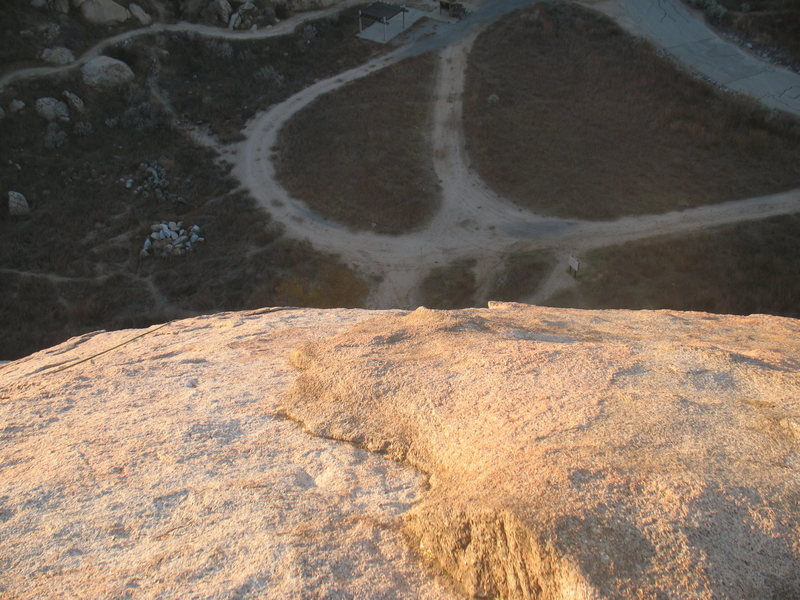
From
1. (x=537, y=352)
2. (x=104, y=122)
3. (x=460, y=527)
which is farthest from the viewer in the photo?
(x=104, y=122)

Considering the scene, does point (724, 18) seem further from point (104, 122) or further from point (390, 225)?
point (104, 122)

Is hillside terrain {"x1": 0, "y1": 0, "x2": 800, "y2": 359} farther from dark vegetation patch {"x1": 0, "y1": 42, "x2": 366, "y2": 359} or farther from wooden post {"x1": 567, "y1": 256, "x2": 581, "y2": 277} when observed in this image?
wooden post {"x1": 567, "y1": 256, "x2": 581, "y2": 277}

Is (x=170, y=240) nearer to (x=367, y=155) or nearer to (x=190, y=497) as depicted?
(x=367, y=155)

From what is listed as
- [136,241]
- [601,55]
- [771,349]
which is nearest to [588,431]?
[771,349]

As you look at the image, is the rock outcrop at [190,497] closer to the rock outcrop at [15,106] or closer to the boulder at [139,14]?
the rock outcrop at [15,106]

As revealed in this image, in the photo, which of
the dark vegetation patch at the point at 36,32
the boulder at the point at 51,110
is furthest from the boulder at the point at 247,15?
the boulder at the point at 51,110

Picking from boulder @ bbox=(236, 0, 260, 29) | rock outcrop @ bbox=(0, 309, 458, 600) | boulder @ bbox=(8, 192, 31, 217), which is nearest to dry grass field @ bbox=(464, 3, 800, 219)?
boulder @ bbox=(236, 0, 260, 29)
